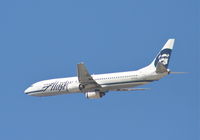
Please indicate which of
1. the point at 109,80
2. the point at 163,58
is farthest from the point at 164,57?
the point at 109,80

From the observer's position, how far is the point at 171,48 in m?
88.6

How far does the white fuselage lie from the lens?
8688cm

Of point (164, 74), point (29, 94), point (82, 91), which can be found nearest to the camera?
point (164, 74)

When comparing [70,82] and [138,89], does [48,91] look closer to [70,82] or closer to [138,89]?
[70,82]

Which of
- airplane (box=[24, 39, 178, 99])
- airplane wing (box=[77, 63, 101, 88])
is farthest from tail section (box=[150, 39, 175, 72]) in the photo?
airplane wing (box=[77, 63, 101, 88])

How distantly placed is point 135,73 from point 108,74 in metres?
4.22

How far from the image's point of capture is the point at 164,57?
8794 centimetres

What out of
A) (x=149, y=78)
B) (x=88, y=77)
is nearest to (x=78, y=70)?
(x=88, y=77)

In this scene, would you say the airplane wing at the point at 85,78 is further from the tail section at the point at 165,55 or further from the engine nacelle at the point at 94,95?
the tail section at the point at 165,55

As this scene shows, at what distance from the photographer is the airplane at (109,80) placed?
86.0 meters

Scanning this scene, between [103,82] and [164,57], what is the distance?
8.70 metres

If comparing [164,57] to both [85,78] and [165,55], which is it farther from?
[85,78]

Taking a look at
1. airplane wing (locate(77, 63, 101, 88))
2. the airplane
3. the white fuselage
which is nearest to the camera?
airplane wing (locate(77, 63, 101, 88))

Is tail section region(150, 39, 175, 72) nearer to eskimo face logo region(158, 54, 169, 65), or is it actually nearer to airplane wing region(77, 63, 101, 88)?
eskimo face logo region(158, 54, 169, 65)
